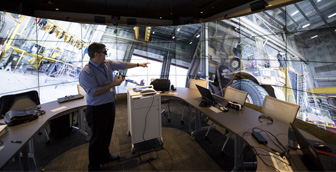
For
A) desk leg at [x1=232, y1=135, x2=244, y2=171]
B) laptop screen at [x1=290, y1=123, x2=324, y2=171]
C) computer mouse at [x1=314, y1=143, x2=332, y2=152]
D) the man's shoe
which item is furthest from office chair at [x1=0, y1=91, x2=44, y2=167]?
computer mouse at [x1=314, y1=143, x2=332, y2=152]

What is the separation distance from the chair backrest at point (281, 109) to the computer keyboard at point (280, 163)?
2.97ft

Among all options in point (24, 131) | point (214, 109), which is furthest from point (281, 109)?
point (24, 131)

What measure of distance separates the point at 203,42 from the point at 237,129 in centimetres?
472

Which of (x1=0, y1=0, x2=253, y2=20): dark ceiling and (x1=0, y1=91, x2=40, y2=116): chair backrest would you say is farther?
(x1=0, y1=0, x2=253, y2=20): dark ceiling

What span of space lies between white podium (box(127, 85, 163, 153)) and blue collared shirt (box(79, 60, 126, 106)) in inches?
18.0

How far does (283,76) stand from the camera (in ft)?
12.6

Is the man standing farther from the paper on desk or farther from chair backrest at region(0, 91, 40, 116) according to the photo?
the paper on desk

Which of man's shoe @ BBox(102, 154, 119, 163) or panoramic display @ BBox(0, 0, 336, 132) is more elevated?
panoramic display @ BBox(0, 0, 336, 132)

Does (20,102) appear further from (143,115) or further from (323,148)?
(323,148)

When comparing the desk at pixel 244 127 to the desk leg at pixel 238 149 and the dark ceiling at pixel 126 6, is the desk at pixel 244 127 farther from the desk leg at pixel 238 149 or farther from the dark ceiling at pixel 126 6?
the dark ceiling at pixel 126 6

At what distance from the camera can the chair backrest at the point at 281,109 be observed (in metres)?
1.75

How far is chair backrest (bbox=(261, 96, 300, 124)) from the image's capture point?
5.75ft

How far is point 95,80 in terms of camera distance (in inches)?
68.2

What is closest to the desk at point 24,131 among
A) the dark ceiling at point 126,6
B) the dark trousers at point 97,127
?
the dark trousers at point 97,127
